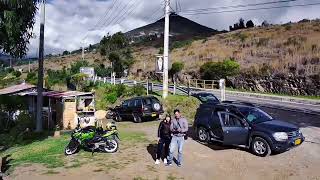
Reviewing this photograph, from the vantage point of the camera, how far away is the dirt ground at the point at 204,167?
42.8ft

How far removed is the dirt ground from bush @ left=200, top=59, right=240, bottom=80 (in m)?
34.2

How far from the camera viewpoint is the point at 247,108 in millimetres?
16500

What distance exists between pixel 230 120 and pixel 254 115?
0.93 m

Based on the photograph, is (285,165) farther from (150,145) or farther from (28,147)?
(28,147)

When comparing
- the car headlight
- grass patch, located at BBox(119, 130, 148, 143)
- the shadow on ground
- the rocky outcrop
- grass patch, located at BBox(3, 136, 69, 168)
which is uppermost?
the rocky outcrop

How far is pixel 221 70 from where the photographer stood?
169 ft

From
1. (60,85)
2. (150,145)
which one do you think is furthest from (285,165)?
(60,85)

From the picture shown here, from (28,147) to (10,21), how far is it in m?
6.15

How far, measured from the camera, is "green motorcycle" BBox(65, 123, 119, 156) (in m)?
16.4

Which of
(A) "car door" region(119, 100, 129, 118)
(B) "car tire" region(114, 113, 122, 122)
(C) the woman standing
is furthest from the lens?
(B) "car tire" region(114, 113, 122, 122)

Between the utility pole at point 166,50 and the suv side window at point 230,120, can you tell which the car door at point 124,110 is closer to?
the utility pole at point 166,50

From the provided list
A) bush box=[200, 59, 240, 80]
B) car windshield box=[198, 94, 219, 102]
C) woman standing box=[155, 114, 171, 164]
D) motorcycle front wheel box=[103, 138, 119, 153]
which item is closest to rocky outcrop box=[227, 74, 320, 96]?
bush box=[200, 59, 240, 80]

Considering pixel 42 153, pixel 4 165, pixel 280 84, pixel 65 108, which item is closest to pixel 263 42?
pixel 280 84

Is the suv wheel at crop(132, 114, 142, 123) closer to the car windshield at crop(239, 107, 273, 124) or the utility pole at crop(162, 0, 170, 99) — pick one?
the utility pole at crop(162, 0, 170, 99)
